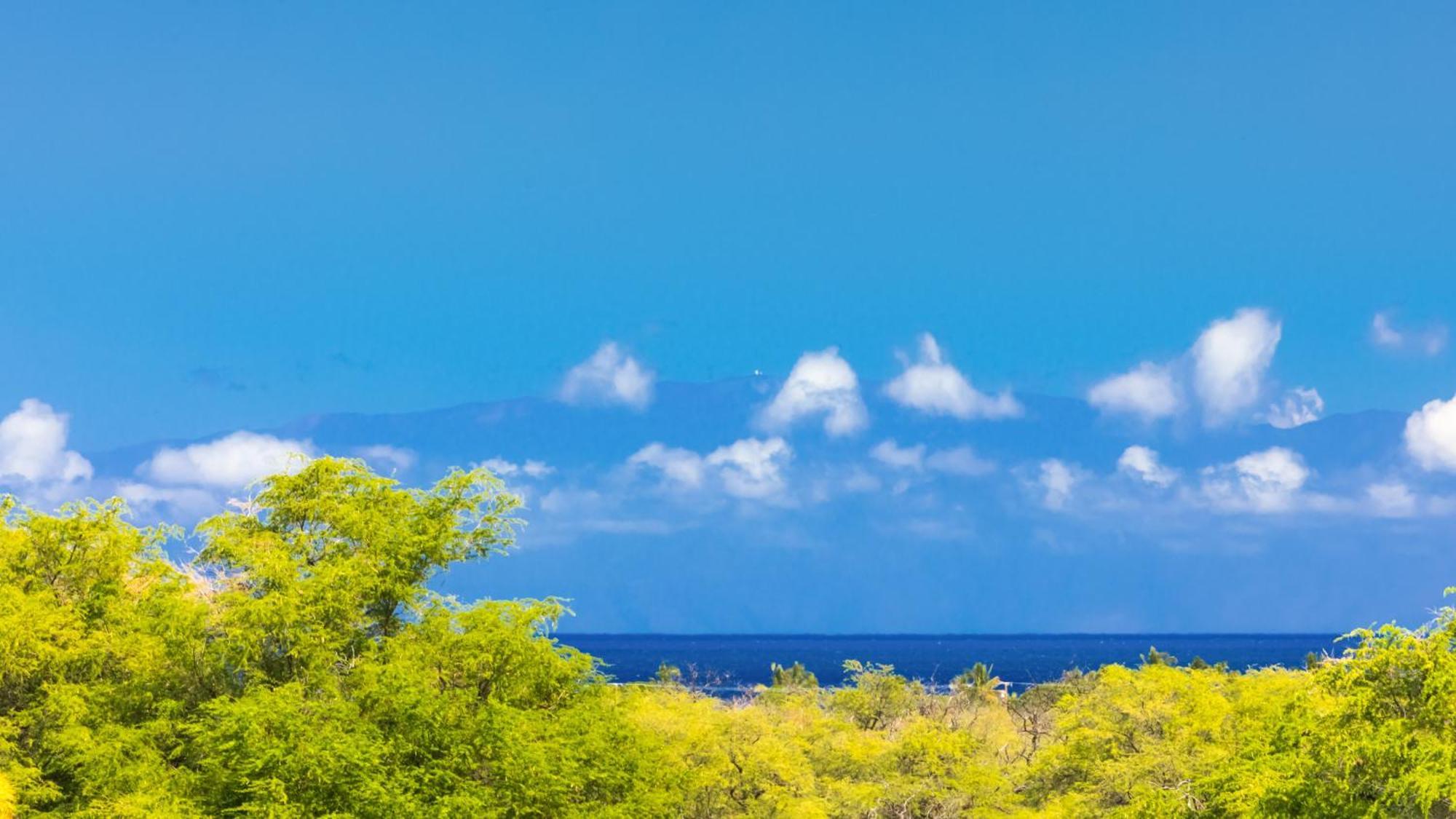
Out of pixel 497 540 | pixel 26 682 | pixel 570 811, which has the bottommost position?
pixel 570 811

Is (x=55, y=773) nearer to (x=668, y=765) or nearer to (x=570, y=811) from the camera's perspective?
(x=570, y=811)

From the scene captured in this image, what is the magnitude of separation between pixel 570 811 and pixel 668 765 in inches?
346

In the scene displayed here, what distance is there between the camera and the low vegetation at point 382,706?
27.2 meters

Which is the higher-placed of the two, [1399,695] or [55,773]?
[1399,695]

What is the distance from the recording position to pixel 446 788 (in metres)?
30.1

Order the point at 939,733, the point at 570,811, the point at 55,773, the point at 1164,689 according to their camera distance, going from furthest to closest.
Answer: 1. the point at 939,733
2. the point at 1164,689
3. the point at 55,773
4. the point at 570,811

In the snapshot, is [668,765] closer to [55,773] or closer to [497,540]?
[497,540]

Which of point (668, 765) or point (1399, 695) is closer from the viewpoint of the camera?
point (1399, 695)

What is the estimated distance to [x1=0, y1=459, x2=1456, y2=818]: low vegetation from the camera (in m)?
27.2

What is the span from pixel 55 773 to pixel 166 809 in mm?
8656

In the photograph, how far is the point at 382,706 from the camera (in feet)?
101

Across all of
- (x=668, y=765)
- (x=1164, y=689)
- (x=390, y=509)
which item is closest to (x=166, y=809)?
(x=390, y=509)

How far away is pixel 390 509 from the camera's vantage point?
122 ft

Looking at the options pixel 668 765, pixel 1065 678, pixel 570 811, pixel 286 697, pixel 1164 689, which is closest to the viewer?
pixel 286 697
